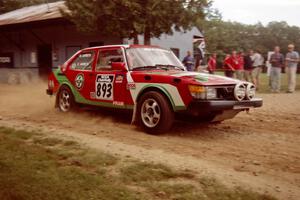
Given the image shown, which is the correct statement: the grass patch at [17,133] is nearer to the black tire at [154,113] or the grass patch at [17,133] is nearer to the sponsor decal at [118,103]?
the sponsor decal at [118,103]

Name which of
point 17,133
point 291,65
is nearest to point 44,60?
point 291,65

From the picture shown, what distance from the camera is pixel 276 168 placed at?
4863 millimetres

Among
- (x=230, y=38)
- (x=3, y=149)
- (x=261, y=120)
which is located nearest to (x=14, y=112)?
(x=3, y=149)

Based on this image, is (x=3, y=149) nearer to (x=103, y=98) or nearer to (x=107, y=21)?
(x=103, y=98)

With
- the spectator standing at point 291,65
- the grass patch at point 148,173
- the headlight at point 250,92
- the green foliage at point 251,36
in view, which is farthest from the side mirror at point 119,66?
the green foliage at point 251,36

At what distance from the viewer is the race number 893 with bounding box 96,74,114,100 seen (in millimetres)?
7638

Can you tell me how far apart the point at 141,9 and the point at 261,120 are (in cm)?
690

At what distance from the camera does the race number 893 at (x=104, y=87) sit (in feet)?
25.1

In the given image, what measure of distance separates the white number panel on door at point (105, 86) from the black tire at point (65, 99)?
1.07 m

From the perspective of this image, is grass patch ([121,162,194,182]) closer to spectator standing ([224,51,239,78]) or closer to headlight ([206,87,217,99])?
headlight ([206,87,217,99])

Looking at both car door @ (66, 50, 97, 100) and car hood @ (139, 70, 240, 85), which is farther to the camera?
car door @ (66, 50, 97, 100)

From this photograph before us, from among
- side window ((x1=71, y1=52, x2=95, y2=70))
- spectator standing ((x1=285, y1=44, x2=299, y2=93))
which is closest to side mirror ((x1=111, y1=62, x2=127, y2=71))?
side window ((x1=71, y1=52, x2=95, y2=70))

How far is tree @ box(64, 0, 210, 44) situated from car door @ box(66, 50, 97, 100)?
510 cm

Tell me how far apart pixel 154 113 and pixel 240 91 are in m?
1.54
